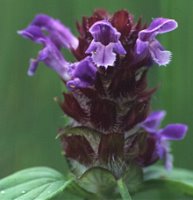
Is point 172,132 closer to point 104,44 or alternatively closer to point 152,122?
point 152,122

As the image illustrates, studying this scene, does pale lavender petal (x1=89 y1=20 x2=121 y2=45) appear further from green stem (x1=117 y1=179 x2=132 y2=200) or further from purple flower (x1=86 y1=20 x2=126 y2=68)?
green stem (x1=117 y1=179 x2=132 y2=200)

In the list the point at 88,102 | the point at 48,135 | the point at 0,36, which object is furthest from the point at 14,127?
the point at 88,102

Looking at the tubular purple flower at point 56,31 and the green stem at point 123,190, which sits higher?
the tubular purple flower at point 56,31

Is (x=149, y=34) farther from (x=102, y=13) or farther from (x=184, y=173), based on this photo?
(x=184, y=173)

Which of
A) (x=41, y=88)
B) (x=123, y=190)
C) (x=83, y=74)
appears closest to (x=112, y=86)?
(x=83, y=74)

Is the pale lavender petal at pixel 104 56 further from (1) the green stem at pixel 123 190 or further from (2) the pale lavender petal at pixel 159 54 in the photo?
(1) the green stem at pixel 123 190

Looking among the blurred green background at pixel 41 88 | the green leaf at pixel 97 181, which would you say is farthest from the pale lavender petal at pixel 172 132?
the blurred green background at pixel 41 88
